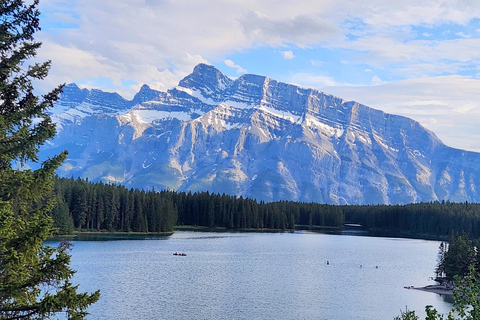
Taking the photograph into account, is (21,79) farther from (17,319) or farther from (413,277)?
(413,277)

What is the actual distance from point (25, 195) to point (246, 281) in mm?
90263

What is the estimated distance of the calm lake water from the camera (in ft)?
271

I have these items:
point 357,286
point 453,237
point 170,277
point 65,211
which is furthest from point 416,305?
point 65,211

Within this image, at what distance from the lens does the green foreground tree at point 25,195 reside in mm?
21422

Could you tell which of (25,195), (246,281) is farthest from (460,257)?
(25,195)

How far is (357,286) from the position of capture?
11044 cm

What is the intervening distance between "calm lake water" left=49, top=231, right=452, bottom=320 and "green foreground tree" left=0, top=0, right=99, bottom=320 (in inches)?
2137

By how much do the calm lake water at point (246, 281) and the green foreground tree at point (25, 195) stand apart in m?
54.3

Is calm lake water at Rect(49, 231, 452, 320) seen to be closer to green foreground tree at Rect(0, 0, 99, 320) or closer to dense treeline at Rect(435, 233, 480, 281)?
dense treeline at Rect(435, 233, 480, 281)

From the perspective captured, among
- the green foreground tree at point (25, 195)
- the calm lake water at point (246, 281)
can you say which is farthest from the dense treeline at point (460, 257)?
the green foreground tree at point (25, 195)

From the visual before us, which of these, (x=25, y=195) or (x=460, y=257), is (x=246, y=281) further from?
(x=25, y=195)

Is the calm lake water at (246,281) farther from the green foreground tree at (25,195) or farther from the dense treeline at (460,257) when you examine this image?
the green foreground tree at (25,195)

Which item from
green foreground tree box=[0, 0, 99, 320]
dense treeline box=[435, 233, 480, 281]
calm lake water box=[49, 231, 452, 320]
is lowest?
calm lake water box=[49, 231, 452, 320]

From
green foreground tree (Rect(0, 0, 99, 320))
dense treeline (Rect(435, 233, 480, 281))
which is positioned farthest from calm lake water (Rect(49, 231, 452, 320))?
green foreground tree (Rect(0, 0, 99, 320))
